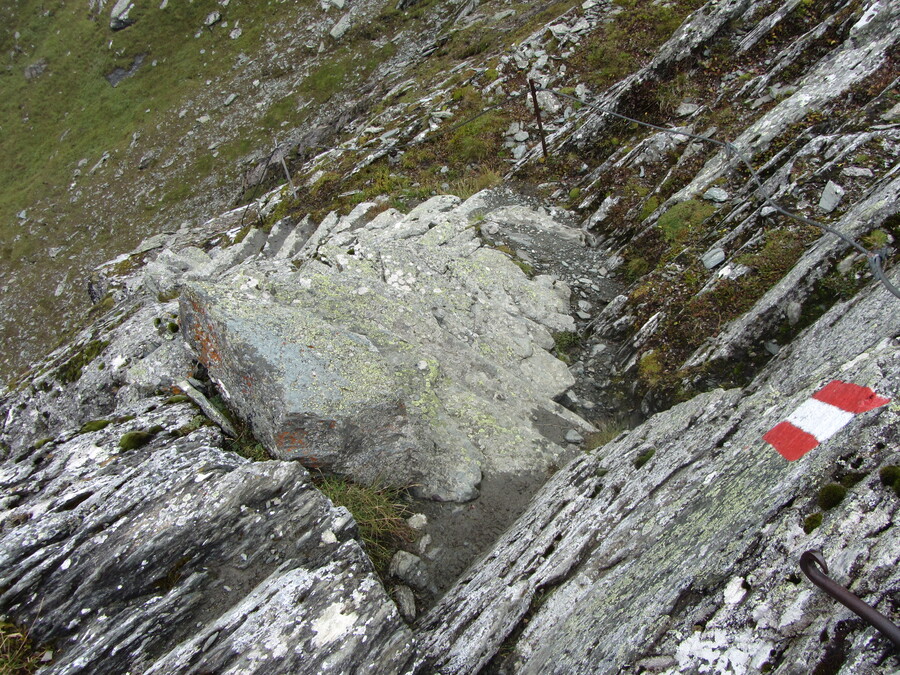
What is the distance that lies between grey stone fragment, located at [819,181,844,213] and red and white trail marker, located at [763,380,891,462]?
592 cm

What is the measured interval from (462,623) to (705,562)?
300 cm

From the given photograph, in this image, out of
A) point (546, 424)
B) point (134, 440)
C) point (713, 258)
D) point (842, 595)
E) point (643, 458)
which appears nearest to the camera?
point (842, 595)

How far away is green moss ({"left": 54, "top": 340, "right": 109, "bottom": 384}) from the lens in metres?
13.0

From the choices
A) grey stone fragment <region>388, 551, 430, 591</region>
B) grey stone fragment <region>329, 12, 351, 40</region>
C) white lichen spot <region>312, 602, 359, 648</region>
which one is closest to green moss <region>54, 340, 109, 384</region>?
grey stone fragment <region>388, 551, 430, 591</region>

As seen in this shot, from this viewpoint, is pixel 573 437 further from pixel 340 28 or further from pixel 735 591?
pixel 340 28

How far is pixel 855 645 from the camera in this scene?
9.64ft

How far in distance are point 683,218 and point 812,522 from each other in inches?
385

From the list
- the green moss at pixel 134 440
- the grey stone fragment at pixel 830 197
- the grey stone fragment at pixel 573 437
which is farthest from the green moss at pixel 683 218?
the green moss at pixel 134 440

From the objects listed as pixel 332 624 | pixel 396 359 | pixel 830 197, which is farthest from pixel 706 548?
pixel 830 197

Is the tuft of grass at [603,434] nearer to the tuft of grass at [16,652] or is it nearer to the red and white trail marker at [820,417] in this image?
the red and white trail marker at [820,417]

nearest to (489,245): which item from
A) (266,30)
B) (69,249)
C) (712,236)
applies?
(712,236)

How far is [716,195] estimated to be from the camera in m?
11.7

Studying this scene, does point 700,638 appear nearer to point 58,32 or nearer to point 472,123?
point 472,123

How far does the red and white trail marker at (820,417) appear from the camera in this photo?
13.8 feet
